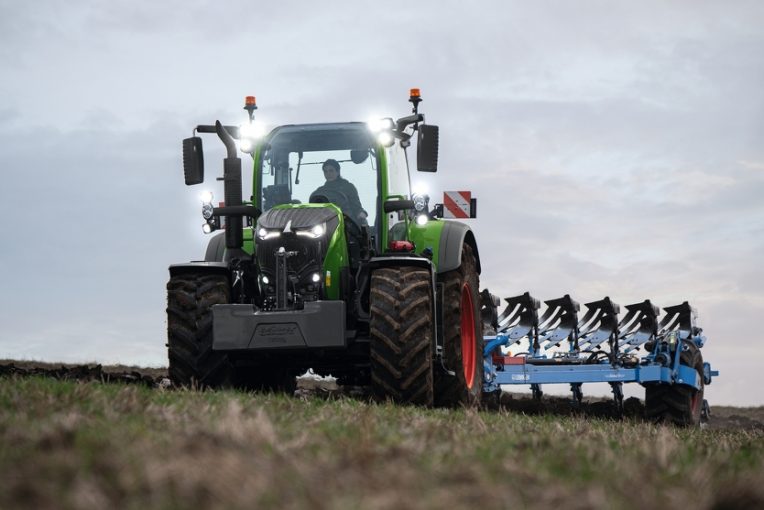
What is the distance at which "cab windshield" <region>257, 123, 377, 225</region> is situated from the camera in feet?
35.0

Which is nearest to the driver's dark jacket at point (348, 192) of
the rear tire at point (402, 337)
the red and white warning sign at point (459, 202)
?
the rear tire at point (402, 337)

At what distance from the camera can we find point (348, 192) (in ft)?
35.1

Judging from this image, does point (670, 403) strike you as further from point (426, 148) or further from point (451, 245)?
point (426, 148)

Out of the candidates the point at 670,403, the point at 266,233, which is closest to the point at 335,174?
the point at 266,233

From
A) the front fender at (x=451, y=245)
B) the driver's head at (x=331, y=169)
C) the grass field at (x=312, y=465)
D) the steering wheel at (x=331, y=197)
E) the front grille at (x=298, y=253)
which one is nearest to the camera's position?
the grass field at (x=312, y=465)

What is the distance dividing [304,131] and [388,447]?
6.71 metres

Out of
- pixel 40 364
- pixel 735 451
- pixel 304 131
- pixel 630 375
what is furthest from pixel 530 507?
pixel 40 364

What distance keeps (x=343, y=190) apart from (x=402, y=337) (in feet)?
6.37

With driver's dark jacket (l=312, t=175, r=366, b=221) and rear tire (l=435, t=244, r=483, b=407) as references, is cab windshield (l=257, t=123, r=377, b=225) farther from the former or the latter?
rear tire (l=435, t=244, r=483, b=407)

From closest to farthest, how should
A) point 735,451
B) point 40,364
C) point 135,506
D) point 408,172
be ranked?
1. point 135,506
2. point 735,451
3. point 408,172
4. point 40,364

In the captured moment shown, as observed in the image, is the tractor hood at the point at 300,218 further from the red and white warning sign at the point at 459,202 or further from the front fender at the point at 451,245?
the red and white warning sign at the point at 459,202

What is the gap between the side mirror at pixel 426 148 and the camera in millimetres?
10352

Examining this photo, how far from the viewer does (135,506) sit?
3.16 m

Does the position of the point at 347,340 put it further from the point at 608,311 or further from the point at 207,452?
the point at 608,311
